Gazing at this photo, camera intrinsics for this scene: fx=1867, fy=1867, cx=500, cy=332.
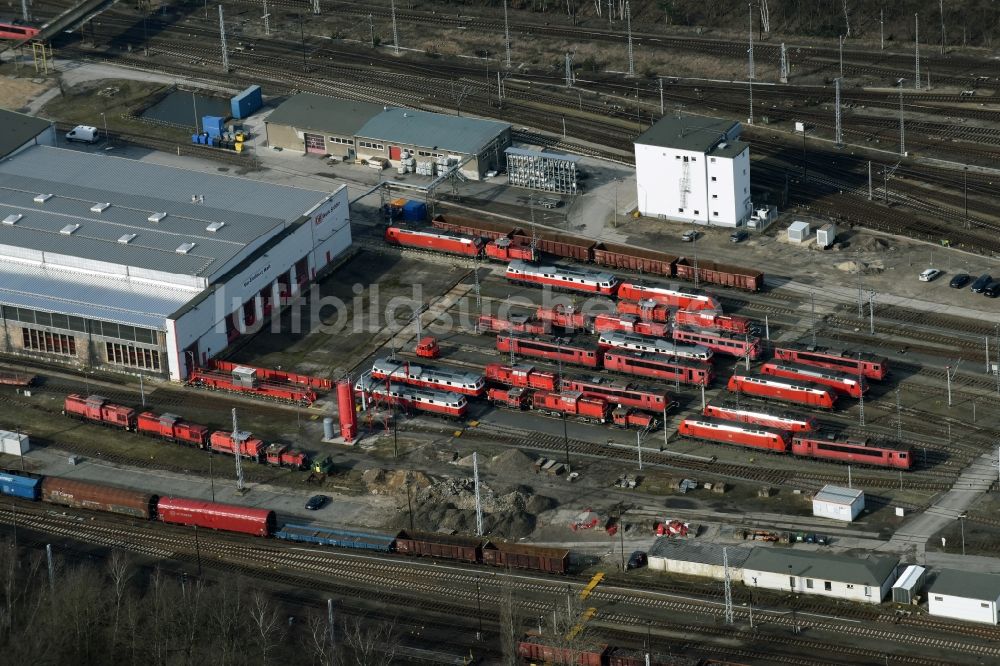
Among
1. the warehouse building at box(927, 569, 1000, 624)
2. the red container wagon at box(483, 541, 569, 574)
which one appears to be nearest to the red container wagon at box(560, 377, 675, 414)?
the red container wagon at box(483, 541, 569, 574)

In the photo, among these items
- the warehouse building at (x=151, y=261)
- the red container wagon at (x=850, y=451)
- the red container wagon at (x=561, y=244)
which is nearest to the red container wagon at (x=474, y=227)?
the red container wagon at (x=561, y=244)

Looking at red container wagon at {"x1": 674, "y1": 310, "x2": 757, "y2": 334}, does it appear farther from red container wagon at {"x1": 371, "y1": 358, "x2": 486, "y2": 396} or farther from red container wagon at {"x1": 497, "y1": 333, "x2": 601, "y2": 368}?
red container wagon at {"x1": 371, "y1": 358, "x2": 486, "y2": 396}

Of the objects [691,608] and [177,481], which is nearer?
[691,608]

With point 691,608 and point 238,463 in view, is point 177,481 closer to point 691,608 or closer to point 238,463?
point 238,463

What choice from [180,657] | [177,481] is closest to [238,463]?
[177,481]

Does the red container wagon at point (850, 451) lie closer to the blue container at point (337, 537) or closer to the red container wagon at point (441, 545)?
the red container wagon at point (441, 545)
